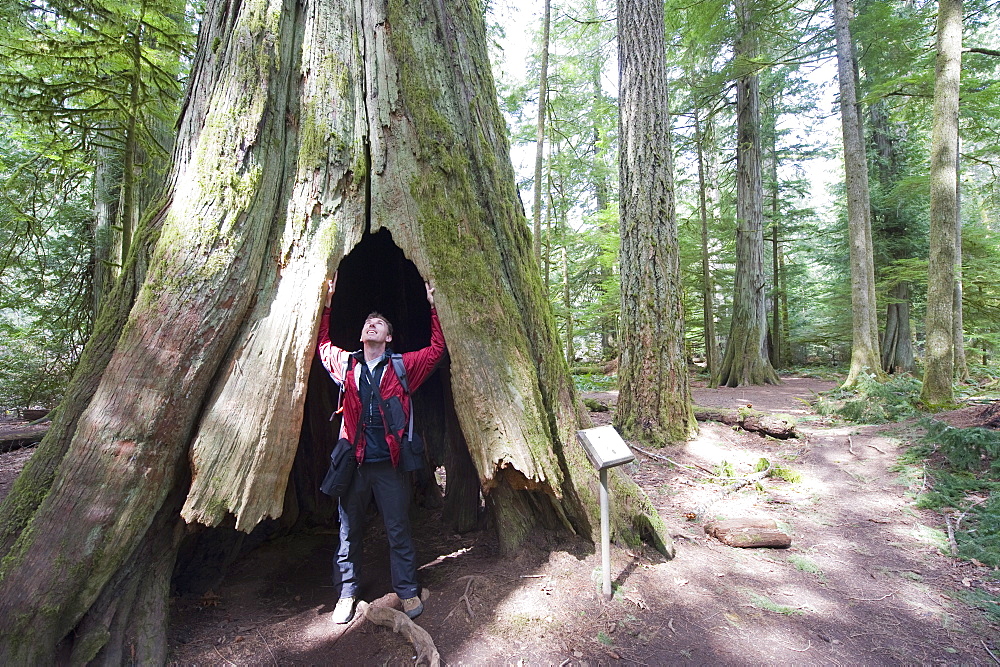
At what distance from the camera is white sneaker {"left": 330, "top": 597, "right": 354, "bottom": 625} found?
10.1 feet

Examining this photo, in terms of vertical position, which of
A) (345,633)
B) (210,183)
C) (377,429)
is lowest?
(345,633)

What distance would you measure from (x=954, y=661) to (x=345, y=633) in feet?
11.3

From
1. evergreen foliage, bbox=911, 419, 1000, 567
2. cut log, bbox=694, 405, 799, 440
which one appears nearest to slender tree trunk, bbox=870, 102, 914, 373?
cut log, bbox=694, 405, 799, 440

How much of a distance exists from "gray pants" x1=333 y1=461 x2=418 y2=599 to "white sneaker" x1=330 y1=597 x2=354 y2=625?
0.16ft

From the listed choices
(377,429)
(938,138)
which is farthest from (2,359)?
(938,138)

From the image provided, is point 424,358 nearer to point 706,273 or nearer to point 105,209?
point 105,209

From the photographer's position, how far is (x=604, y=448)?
297cm

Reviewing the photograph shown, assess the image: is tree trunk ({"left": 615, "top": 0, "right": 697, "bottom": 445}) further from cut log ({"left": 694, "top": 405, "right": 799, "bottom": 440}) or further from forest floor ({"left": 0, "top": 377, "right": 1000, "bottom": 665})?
forest floor ({"left": 0, "top": 377, "right": 1000, "bottom": 665})

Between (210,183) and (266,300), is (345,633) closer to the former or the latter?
(266,300)

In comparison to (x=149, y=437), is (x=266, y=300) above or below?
above

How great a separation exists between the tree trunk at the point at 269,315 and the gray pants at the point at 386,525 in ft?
1.86

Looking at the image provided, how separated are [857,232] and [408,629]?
10.8 meters

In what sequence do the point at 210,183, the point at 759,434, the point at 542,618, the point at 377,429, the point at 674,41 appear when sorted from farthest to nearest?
the point at 674,41 < the point at 759,434 < the point at 377,429 < the point at 210,183 < the point at 542,618

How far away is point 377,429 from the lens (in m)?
3.27
